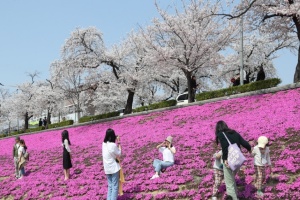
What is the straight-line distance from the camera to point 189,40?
1260 inches

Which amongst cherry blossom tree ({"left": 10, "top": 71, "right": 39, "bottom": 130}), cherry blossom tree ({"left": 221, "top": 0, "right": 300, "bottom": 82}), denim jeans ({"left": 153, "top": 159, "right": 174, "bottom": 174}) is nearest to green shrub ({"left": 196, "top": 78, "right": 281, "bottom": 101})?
cherry blossom tree ({"left": 221, "top": 0, "right": 300, "bottom": 82})

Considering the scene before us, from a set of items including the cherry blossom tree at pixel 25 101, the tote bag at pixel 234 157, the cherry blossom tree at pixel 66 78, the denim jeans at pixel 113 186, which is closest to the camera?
the tote bag at pixel 234 157

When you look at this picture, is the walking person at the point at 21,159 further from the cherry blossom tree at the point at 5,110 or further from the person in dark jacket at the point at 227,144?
the cherry blossom tree at the point at 5,110

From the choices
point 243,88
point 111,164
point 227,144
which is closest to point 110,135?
point 111,164

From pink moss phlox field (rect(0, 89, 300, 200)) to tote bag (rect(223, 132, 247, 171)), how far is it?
1.44 metres

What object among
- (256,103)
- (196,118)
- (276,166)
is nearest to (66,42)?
(196,118)

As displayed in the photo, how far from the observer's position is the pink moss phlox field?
1121 cm

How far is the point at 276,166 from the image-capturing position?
11695 mm

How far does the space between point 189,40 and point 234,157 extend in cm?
2403

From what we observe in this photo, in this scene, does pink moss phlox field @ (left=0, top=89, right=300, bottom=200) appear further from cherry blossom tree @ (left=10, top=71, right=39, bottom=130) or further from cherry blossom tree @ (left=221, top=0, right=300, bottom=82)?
cherry blossom tree @ (left=10, top=71, right=39, bottom=130)

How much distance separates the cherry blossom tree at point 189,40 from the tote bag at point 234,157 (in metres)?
22.2

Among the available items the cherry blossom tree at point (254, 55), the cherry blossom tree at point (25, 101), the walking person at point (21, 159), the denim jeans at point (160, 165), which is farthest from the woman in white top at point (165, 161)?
the cherry blossom tree at point (25, 101)

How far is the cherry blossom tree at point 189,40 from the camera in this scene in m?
31.9

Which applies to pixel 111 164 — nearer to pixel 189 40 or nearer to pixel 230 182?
pixel 230 182
